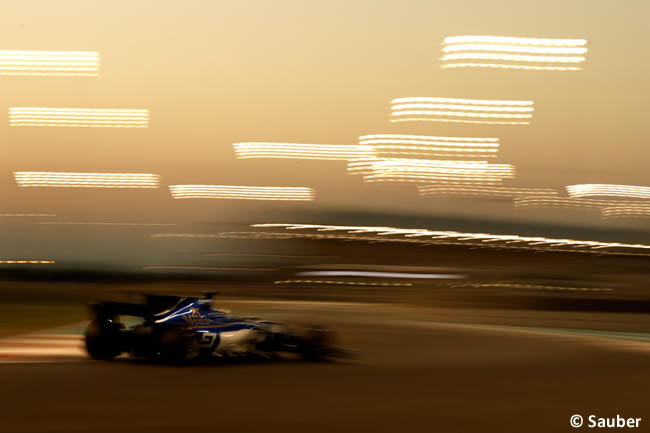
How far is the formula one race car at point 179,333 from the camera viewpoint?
41.7ft

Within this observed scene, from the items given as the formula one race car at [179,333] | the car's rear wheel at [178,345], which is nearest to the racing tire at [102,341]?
the formula one race car at [179,333]

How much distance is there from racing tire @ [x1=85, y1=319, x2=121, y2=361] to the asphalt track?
22cm

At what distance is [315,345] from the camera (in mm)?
14023

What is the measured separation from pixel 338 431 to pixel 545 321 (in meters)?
23.6

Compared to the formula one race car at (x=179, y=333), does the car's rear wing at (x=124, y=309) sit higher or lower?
higher

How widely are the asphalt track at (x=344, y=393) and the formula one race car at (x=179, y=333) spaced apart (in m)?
0.24

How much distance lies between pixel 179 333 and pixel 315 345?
234 cm

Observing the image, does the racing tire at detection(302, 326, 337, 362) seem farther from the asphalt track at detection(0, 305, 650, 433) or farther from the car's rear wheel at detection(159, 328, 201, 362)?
the car's rear wheel at detection(159, 328, 201, 362)

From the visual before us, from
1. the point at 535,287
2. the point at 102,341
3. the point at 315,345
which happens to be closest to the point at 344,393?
the point at 315,345

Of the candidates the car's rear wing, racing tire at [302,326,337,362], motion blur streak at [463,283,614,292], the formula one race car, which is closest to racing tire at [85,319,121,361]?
the formula one race car

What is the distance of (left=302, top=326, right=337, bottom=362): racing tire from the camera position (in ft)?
45.8

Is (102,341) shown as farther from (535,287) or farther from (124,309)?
(535,287)

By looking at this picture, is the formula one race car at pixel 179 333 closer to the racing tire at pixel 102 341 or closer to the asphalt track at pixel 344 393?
the racing tire at pixel 102 341

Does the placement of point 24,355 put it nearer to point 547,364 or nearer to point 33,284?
point 547,364
